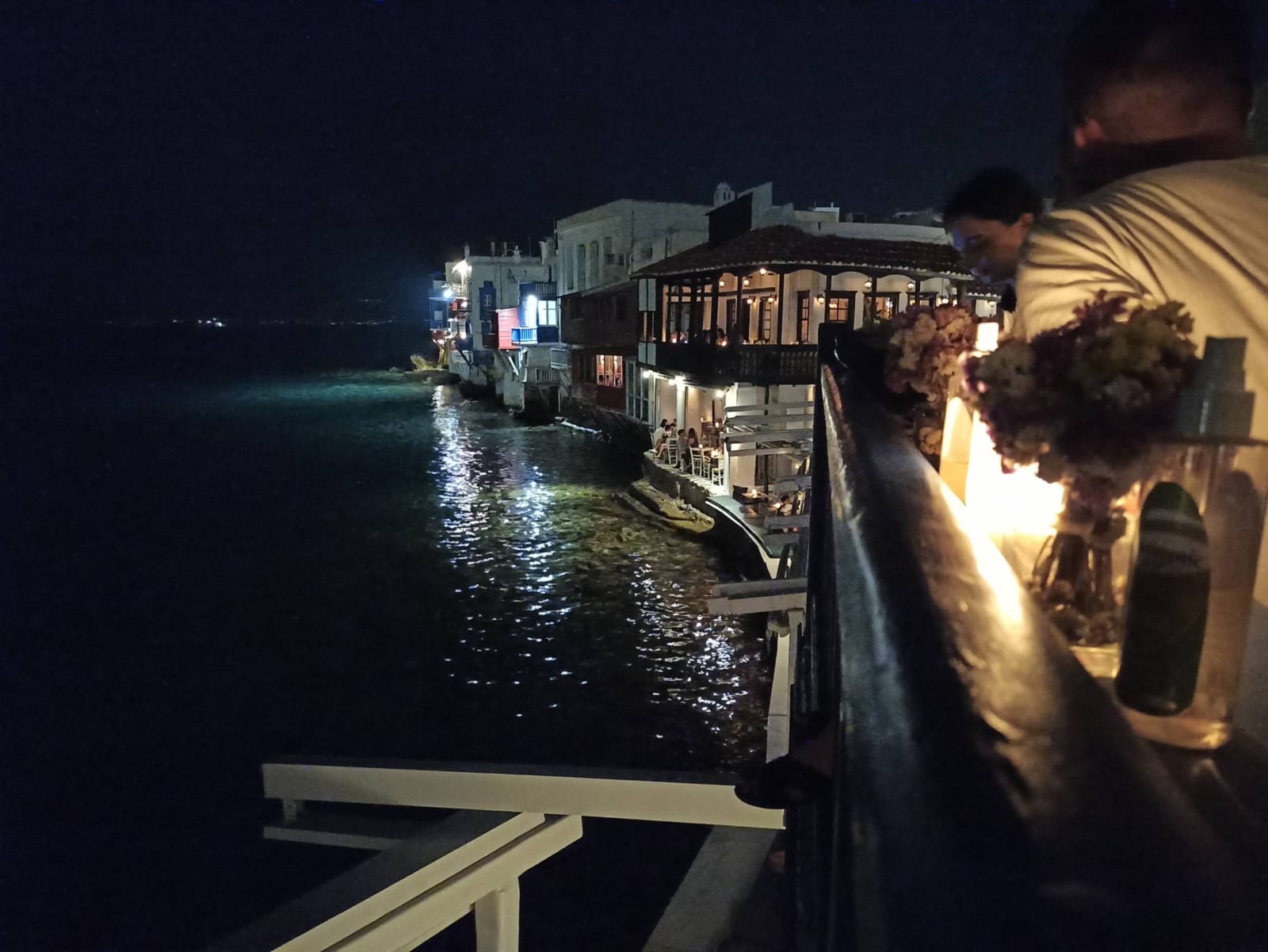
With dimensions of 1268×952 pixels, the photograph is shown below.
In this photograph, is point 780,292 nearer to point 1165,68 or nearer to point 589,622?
point 589,622

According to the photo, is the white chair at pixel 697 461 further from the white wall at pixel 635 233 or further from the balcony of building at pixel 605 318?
the white wall at pixel 635 233

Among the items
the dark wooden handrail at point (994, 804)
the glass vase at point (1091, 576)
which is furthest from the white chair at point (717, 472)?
the dark wooden handrail at point (994, 804)

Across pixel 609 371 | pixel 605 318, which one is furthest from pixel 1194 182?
pixel 609 371

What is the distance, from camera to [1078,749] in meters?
0.87

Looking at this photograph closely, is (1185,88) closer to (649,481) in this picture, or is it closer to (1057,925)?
(1057,925)

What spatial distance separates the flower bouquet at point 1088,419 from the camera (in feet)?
5.29

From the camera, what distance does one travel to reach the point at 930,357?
377cm

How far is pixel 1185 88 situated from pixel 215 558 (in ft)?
92.2

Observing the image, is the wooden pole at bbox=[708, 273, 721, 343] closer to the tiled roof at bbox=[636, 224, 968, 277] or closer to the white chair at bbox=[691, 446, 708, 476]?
the tiled roof at bbox=[636, 224, 968, 277]

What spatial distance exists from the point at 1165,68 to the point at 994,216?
5.66ft

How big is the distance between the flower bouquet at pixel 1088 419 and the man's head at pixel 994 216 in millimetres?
2223

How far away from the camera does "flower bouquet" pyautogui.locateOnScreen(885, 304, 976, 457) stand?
3650mm

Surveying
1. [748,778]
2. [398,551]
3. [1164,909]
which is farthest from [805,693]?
[398,551]

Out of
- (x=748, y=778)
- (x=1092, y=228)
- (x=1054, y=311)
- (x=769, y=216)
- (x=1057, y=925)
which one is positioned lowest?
(x=748, y=778)
